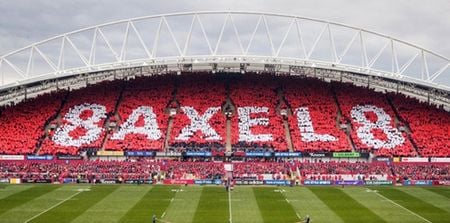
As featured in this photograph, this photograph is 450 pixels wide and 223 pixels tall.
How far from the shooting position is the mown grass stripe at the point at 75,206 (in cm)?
4058

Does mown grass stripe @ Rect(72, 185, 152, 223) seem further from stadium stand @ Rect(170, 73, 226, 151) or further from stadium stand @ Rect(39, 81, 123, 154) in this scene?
stadium stand @ Rect(39, 81, 123, 154)

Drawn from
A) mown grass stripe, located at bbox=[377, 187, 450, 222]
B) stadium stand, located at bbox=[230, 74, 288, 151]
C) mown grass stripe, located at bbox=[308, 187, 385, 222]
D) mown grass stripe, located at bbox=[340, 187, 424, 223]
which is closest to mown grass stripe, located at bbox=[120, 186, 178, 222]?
mown grass stripe, located at bbox=[308, 187, 385, 222]

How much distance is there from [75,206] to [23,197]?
6969mm

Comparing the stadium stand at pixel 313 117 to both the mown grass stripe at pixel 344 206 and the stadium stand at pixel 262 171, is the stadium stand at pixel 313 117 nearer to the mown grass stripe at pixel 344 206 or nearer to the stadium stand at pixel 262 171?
the stadium stand at pixel 262 171

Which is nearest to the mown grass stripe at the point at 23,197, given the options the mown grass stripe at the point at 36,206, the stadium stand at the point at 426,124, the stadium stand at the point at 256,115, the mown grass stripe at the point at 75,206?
the mown grass stripe at the point at 36,206

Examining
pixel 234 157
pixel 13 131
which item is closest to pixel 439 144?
pixel 234 157

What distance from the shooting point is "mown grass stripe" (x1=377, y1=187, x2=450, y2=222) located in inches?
1675

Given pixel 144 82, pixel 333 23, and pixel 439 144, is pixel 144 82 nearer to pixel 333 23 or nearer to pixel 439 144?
pixel 333 23

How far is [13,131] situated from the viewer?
70.6 metres

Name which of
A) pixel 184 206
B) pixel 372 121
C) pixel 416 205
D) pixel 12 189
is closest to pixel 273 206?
pixel 184 206

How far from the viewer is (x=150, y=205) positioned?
45.9 meters

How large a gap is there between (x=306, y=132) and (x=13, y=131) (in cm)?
3601

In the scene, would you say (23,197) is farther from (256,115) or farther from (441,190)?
(441,190)

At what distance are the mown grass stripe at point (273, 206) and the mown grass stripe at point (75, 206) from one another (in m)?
13.7
